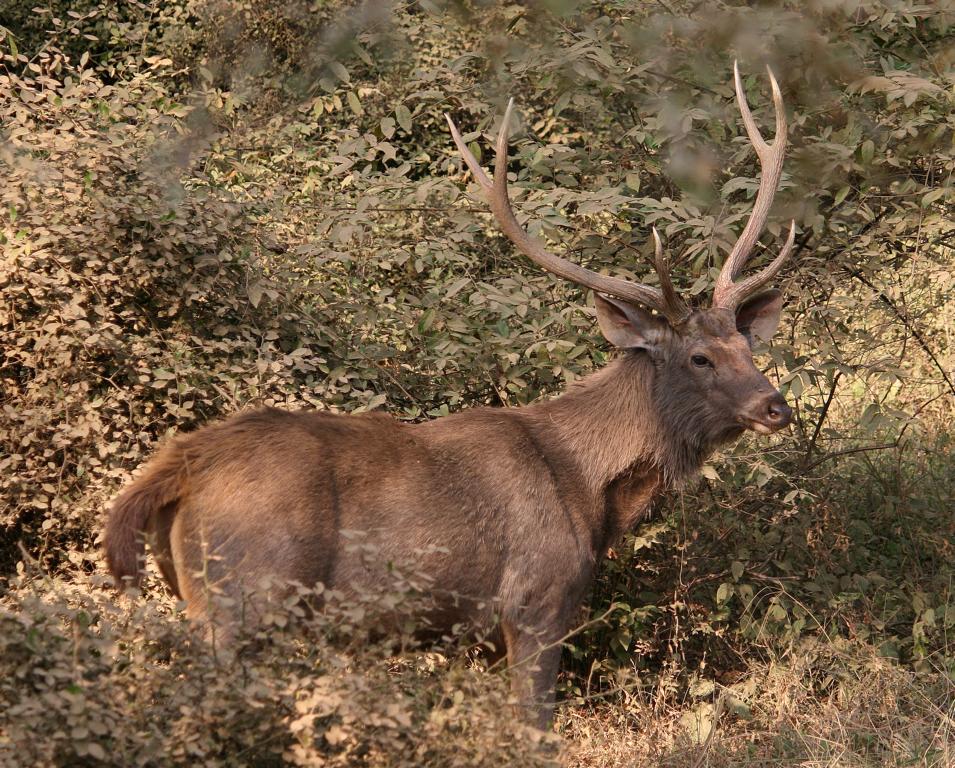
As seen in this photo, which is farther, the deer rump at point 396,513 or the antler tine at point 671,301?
the antler tine at point 671,301

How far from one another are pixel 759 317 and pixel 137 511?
10.3ft

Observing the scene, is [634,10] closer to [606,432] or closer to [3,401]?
[606,432]

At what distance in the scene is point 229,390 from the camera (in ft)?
20.4

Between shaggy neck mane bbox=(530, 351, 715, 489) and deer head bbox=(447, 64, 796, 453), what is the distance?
0.02 m

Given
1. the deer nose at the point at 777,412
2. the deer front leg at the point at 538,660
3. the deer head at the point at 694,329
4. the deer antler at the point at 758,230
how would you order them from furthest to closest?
the deer antler at the point at 758,230, the deer head at the point at 694,329, the deer nose at the point at 777,412, the deer front leg at the point at 538,660

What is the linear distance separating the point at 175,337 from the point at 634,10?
10.5 feet

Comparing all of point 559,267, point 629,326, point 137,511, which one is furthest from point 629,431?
point 137,511

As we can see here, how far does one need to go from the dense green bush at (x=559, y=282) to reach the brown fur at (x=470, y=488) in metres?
0.53

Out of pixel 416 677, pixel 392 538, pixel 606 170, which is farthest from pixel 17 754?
pixel 606 170

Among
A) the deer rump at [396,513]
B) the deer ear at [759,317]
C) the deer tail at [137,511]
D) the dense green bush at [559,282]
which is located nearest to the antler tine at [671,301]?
the deer ear at [759,317]

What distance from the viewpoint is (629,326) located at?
5949mm

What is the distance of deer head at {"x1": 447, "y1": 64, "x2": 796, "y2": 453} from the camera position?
5695 mm

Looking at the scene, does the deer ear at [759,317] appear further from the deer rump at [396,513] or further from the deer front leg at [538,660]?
the deer front leg at [538,660]

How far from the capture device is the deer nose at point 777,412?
18.0 ft
